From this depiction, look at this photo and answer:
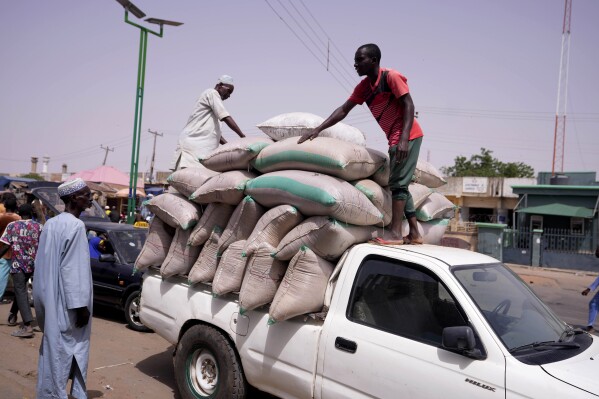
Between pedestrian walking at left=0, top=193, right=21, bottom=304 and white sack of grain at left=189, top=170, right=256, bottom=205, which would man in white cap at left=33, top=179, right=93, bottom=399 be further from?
pedestrian walking at left=0, top=193, right=21, bottom=304

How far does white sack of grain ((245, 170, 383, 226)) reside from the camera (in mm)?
3729

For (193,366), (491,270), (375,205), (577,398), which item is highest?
(375,205)

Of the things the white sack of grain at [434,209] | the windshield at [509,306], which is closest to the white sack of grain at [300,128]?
the white sack of grain at [434,209]

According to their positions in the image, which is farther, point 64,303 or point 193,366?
point 193,366

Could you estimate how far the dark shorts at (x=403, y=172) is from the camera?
165 inches

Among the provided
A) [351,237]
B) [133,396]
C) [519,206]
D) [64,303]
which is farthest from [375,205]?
[519,206]

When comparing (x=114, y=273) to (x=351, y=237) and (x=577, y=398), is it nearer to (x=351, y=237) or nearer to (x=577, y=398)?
(x=351, y=237)

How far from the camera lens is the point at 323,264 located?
12.5 ft

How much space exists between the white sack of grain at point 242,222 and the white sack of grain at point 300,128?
3.27 feet

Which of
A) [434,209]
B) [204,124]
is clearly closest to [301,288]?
[434,209]

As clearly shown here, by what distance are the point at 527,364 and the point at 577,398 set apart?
0.29 m

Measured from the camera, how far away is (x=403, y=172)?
4.19 metres

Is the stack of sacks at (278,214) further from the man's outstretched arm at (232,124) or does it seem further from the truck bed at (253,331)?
the man's outstretched arm at (232,124)

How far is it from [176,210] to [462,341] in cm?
306
